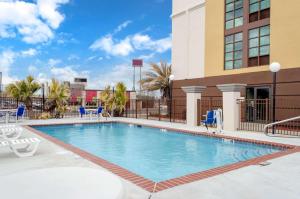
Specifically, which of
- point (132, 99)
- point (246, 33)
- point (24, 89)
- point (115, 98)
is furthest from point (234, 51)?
point (24, 89)

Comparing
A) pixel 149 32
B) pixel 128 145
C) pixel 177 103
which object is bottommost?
pixel 128 145

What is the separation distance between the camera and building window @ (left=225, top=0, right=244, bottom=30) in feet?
59.2

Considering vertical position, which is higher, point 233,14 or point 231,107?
point 233,14

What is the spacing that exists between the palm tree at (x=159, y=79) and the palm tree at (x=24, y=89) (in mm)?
9665

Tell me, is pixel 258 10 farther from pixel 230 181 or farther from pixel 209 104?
pixel 230 181

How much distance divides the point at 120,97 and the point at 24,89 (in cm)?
745

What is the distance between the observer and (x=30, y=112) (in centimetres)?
1894

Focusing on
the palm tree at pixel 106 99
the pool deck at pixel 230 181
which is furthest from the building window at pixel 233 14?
the pool deck at pixel 230 181

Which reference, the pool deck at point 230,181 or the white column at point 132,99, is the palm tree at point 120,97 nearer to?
the white column at point 132,99

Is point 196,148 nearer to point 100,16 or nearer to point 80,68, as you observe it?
point 100,16

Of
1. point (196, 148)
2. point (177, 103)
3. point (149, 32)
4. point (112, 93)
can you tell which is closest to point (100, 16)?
point (112, 93)

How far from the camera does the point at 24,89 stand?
63.2ft

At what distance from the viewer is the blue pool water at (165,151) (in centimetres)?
700

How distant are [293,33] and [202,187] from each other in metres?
14.3
